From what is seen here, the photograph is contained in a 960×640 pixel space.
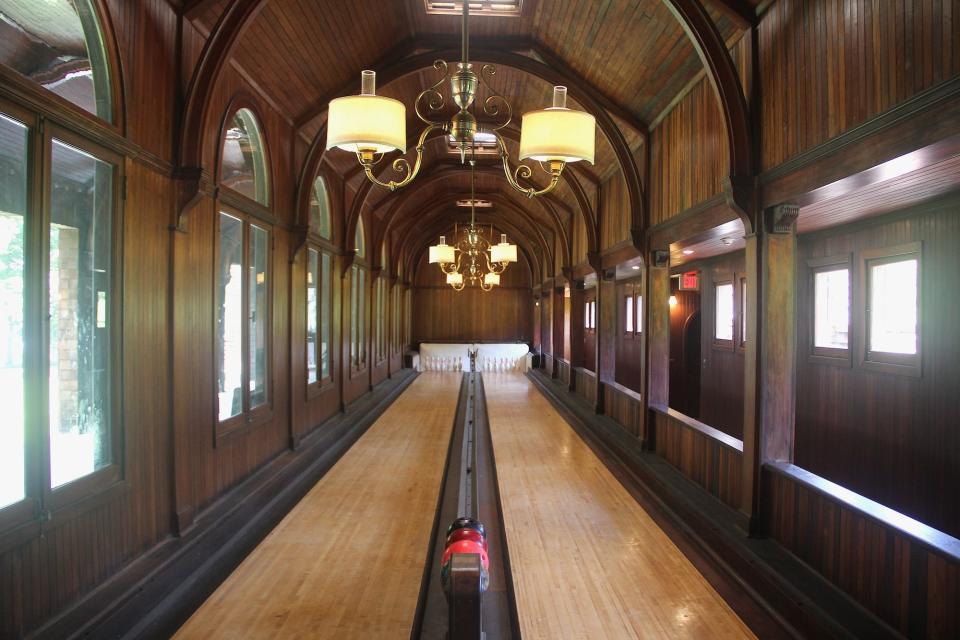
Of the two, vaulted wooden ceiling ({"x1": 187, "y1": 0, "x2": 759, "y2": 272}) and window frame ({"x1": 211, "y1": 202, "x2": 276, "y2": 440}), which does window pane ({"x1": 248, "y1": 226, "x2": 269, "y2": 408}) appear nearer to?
window frame ({"x1": 211, "y1": 202, "x2": 276, "y2": 440})

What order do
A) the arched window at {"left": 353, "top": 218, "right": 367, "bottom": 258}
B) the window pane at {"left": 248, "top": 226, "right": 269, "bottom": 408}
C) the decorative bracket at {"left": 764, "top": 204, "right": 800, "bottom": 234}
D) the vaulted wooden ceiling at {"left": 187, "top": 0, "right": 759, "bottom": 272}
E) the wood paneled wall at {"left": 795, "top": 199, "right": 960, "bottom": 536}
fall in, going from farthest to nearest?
the arched window at {"left": 353, "top": 218, "right": 367, "bottom": 258} < the window pane at {"left": 248, "top": 226, "right": 269, "bottom": 408} < the vaulted wooden ceiling at {"left": 187, "top": 0, "right": 759, "bottom": 272} < the wood paneled wall at {"left": 795, "top": 199, "right": 960, "bottom": 536} < the decorative bracket at {"left": 764, "top": 204, "right": 800, "bottom": 234}

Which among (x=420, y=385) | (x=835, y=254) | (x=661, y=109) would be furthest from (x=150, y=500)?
(x=420, y=385)

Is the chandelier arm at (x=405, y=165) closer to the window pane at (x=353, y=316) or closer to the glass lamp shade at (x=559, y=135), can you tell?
the glass lamp shade at (x=559, y=135)

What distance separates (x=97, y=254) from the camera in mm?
3656

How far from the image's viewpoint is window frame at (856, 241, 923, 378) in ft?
16.8

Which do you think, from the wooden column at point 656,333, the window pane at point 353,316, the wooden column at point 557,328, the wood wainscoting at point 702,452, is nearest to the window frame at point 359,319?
the window pane at point 353,316

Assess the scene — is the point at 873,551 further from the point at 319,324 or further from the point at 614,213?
the point at 319,324

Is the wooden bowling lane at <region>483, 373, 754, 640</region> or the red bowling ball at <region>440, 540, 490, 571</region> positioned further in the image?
the wooden bowling lane at <region>483, 373, 754, 640</region>

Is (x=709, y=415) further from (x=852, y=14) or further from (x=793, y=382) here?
(x=852, y=14)

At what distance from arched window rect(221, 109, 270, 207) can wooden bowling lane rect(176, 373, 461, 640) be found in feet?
10.5

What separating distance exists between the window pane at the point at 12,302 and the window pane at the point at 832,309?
6.81 m

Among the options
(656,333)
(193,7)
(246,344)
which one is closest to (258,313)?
(246,344)

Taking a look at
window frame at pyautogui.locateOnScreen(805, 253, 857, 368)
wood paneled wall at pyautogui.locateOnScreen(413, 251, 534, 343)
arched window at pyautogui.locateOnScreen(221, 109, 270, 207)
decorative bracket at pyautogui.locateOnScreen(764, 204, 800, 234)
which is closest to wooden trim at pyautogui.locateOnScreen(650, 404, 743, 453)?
window frame at pyautogui.locateOnScreen(805, 253, 857, 368)

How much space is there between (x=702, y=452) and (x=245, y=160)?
551 centimetres
